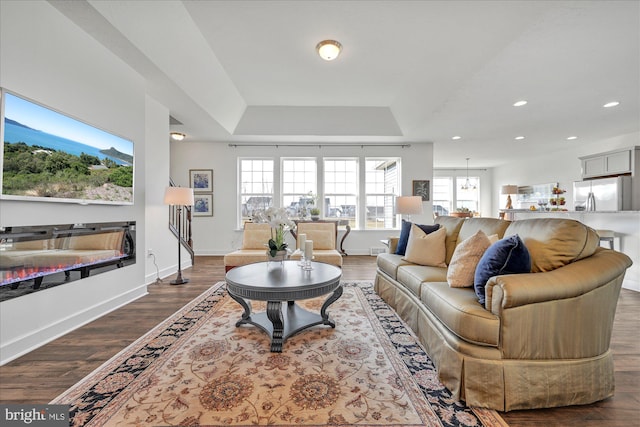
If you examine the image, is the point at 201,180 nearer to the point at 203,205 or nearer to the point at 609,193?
the point at 203,205

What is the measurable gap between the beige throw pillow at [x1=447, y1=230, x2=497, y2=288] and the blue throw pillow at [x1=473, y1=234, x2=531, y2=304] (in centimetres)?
26

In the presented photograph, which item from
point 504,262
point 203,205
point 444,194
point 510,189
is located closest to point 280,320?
point 504,262

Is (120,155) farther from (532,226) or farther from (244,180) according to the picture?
(532,226)

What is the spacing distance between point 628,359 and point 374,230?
4539 mm

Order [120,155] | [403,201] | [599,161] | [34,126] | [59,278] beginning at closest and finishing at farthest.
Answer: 1. [34,126]
2. [59,278]
3. [120,155]
4. [403,201]
5. [599,161]

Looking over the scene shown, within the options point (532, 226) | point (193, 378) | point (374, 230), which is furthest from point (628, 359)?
point (374, 230)

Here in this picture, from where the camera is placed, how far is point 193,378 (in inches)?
66.9

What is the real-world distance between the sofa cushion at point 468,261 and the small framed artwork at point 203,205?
217 inches

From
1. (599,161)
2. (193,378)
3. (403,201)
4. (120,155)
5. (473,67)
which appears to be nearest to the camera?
(193,378)

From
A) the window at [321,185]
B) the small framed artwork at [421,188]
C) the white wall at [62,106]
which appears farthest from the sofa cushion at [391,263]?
the small framed artwork at [421,188]

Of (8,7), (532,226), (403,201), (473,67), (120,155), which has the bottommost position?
(532,226)

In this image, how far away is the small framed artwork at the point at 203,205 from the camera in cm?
618

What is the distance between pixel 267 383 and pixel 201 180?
544 cm

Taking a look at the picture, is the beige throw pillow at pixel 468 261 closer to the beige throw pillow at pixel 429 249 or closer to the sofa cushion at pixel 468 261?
the sofa cushion at pixel 468 261
